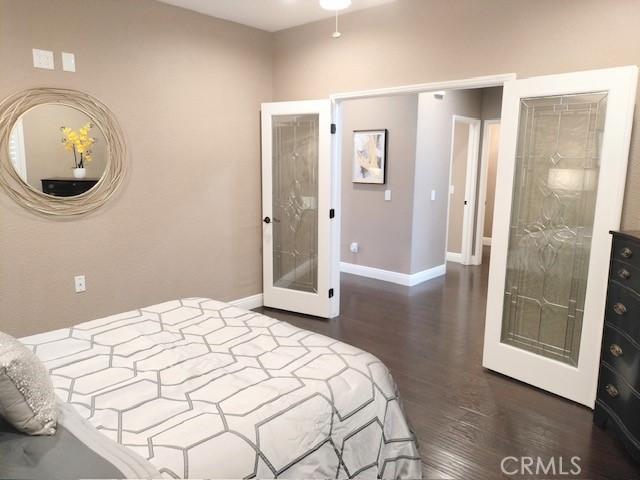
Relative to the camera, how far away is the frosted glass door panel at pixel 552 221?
2.76m

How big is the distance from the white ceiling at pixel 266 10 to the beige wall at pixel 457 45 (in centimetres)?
12

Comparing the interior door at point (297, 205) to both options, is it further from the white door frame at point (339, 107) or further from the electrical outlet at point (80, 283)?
the electrical outlet at point (80, 283)

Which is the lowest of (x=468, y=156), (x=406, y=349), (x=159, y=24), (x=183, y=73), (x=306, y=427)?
(x=406, y=349)

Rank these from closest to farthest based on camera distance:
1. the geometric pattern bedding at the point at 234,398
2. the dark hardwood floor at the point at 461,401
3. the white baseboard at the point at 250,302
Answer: the geometric pattern bedding at the point at 234,398 < the dark hardwood floor at the point at 461,401 < the white baseboard at the point at 250,302

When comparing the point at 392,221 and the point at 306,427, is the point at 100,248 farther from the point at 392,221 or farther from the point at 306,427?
the point at 392,221

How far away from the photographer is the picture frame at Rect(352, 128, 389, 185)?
563cm

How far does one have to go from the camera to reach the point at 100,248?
3.47 metres

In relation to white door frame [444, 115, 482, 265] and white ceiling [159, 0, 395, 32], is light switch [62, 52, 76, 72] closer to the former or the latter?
white ceiling [159, 0, 395, 32]

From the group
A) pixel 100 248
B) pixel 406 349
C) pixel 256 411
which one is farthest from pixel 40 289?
pixel 406 349

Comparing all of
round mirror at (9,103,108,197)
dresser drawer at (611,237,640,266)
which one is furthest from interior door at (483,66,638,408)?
round mirror at (9,103,108,197)

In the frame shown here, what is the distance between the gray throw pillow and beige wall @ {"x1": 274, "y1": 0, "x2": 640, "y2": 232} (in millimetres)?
3038

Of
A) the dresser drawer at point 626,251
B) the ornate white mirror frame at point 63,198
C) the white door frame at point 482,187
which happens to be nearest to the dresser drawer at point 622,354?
the dresser drawer at point 626,251

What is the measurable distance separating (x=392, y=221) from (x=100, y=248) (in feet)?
11.4

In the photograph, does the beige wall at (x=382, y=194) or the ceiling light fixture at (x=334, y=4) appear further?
the beige wall at (x=382, y=194)
